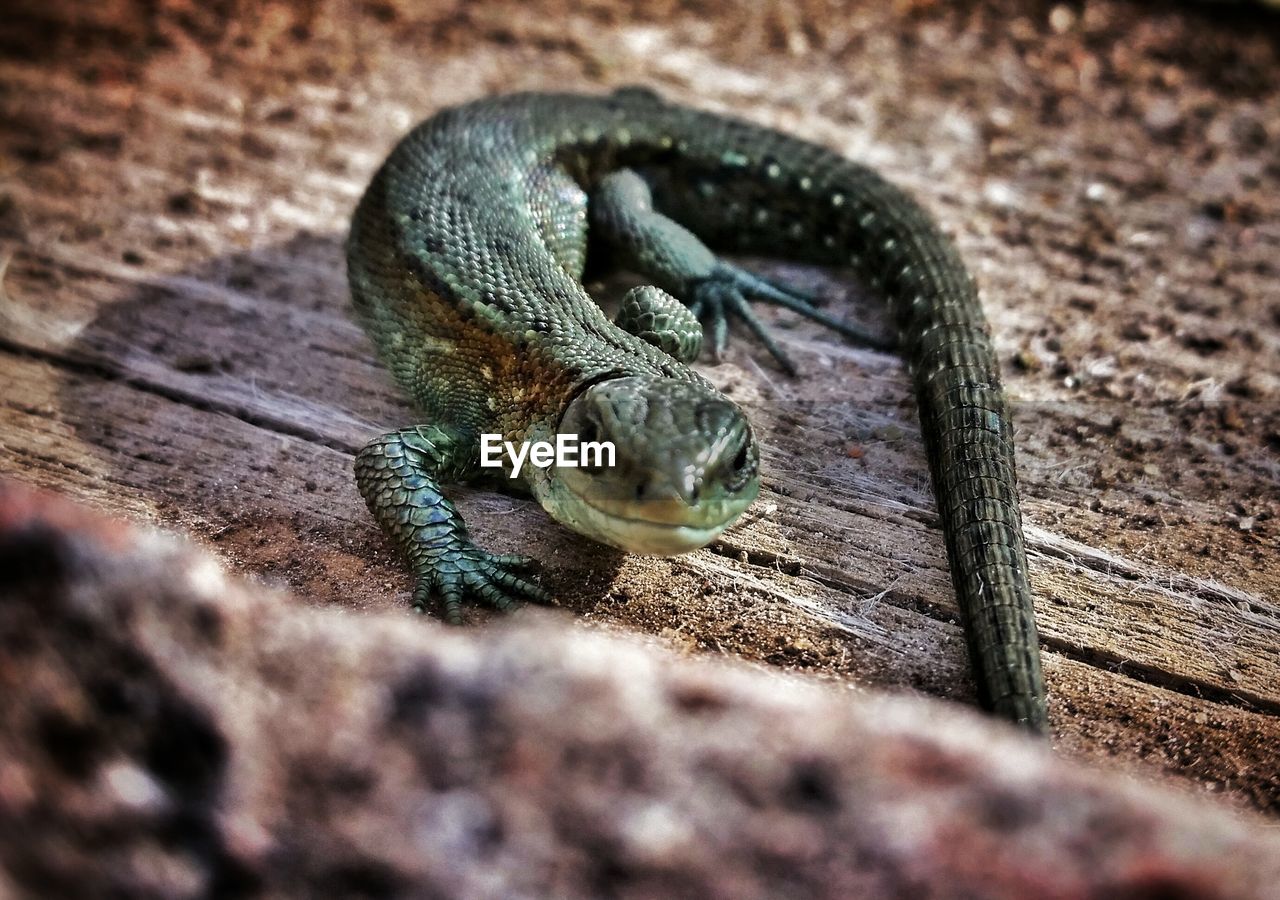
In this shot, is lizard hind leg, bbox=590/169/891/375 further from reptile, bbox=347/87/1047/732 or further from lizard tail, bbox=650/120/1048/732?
lizard tail, bbox=650/120/1048/732

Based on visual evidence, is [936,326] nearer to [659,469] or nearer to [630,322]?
[630,322]

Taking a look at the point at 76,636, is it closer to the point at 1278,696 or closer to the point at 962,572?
the point at 962,572

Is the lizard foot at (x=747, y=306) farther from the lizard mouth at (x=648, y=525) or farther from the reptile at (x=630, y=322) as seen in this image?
the lizard mouth at (x=648, y=525)

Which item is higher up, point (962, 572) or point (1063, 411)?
point (1063, 411)

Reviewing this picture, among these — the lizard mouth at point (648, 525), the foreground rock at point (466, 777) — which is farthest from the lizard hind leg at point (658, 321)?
the foreground rock at point (466, 777)

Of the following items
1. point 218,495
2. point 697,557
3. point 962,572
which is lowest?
point 218,495

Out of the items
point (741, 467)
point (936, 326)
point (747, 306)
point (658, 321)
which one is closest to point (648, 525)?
point (741, 467)

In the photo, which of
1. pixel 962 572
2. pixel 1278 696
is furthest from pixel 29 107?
pixel 1278 696
